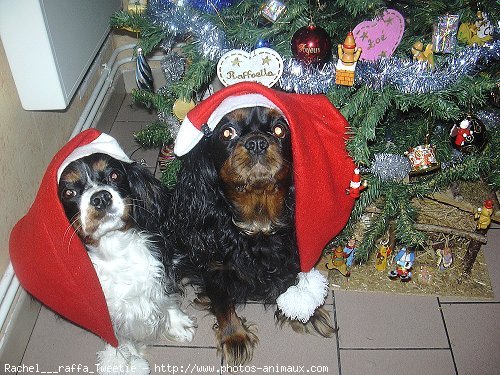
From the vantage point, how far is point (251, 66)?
1641 millimetres

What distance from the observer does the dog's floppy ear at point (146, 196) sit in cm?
176

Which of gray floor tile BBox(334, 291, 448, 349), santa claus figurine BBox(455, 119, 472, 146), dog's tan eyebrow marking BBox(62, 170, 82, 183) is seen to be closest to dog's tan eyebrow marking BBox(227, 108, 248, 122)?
dog's tan eyebrow marking BBox(62, 170, 82, 183)

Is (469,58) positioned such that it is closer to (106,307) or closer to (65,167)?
(65,167)

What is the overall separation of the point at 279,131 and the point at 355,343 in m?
1.03

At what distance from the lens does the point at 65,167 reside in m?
1.57

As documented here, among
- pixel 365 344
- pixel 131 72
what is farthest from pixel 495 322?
pixel 131 72

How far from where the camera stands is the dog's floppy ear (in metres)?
1.76

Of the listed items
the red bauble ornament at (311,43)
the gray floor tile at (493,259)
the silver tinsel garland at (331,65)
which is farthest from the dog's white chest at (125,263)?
the gray floor tile at (493,259)

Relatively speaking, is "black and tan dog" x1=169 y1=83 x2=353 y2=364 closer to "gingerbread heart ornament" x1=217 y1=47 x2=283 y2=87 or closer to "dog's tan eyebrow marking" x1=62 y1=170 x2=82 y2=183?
"gingerbread heart ornament" x1=217 y1=47 x2=283 y2=87

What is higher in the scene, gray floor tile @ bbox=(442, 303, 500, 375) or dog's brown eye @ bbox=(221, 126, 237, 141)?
dog's brown eye @ bbox=(221, 126, 237, 141)

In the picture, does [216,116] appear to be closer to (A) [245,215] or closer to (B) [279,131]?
(B) [279,131]

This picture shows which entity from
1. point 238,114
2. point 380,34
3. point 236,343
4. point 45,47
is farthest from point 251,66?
point 236,343

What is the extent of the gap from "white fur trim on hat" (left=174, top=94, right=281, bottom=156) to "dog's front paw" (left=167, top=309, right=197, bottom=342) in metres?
0.81

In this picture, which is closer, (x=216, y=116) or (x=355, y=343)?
(x=216, y=116)
